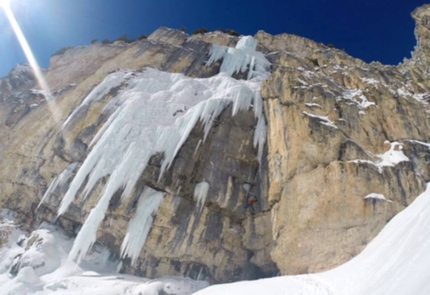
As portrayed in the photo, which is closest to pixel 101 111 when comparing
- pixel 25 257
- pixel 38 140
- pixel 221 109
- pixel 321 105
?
pixel 38 140

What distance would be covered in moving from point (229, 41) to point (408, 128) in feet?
67.0

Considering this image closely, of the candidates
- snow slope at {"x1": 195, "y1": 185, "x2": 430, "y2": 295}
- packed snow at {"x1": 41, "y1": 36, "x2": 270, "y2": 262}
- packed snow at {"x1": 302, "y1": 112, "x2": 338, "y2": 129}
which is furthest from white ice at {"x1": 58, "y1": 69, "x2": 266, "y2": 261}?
snow slope at {"x1": 195, "y1": 185, "x2": 430, "y2": 295}

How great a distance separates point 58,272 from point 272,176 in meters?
10.8

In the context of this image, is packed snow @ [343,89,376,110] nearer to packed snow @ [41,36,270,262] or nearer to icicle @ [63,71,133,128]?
packed snow @ [41,36,270,262]

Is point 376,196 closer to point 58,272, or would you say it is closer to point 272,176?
point 272,176

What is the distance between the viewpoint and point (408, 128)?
52.3 ft

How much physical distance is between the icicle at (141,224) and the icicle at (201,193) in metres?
1.67

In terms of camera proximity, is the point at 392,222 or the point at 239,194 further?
the point at 239,194

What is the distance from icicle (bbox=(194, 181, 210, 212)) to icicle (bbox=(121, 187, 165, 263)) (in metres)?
1.67

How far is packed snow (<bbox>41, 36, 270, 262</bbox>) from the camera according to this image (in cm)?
1577

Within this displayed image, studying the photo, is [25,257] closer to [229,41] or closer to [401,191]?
[401,191]

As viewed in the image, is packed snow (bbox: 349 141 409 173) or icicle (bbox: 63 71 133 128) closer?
packed snow (bbox: 349 141 409 173)

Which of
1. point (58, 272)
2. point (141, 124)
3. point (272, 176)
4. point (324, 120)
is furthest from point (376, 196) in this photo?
point (58, 272)

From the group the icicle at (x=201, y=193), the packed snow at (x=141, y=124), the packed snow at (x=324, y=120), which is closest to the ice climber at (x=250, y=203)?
the icicle at (x=201, y=193)
